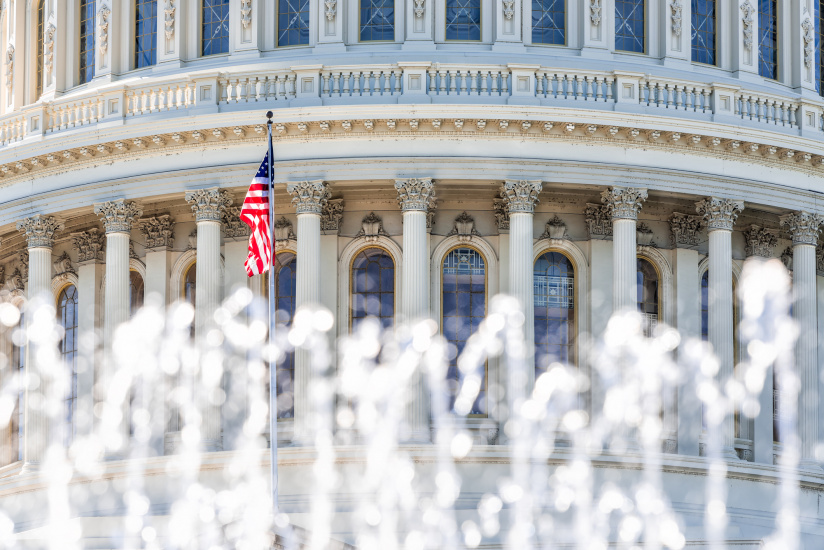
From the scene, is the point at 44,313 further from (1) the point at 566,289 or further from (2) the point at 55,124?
(1) the point at 566,289

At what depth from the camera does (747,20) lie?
47.6 meters

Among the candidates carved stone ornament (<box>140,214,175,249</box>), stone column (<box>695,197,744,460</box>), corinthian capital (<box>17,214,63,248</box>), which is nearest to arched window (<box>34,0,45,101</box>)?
corinthian capital (<box>17,214,63,248</box>)

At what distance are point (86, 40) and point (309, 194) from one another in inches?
396

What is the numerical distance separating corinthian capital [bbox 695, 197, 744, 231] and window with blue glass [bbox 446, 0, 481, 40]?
24.3 ft

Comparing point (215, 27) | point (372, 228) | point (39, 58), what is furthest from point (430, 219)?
point (39, 58)

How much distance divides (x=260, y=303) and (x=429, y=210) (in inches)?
197

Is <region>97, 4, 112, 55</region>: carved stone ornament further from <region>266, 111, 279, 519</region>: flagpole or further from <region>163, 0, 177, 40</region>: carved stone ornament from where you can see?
<region>266, 111, 279, 519</region>: flagpole

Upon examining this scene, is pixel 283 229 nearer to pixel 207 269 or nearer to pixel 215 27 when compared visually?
pixel 207 269

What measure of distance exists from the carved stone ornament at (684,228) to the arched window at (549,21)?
217 inches

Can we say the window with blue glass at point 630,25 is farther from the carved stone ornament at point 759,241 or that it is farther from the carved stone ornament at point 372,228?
the carved stone ornament at point 372,228

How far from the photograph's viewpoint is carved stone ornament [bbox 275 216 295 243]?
45.4 meters

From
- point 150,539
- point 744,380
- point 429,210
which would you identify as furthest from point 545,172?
point 150,539

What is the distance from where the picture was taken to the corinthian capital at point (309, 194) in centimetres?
4319

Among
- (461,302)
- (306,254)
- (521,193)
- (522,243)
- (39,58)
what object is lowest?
(461,302)
